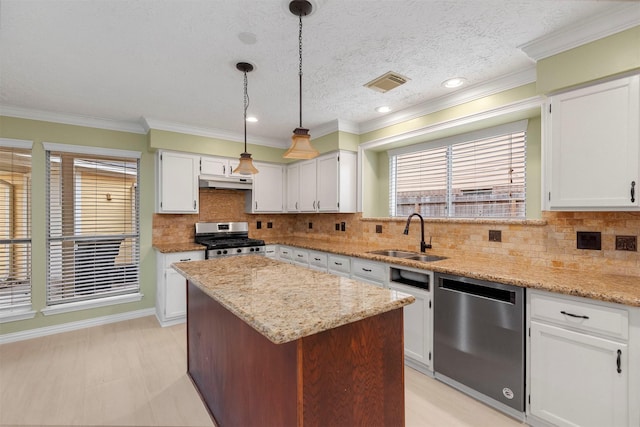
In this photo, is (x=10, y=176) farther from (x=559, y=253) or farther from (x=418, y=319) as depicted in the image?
(x=559, y=253)

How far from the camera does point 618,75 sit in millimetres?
1769

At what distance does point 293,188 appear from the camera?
15.4ft

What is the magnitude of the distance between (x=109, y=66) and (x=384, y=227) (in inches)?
120

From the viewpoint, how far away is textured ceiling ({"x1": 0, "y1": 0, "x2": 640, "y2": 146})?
168 cm

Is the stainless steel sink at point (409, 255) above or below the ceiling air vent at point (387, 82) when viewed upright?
below

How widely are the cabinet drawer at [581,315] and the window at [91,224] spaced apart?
4.20 metres

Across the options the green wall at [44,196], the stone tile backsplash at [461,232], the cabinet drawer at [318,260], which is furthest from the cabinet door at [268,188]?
the green wall at [44,196]

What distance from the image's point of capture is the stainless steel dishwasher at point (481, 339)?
188 centimetres

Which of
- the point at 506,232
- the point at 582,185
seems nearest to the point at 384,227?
the point at 506,232

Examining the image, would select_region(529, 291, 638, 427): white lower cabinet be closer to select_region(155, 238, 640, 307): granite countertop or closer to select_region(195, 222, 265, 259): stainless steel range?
select_region(155, 238, 640, 307): granite countertop

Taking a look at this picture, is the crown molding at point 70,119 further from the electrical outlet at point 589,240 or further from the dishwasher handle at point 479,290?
the electrical outlet at point 589,240

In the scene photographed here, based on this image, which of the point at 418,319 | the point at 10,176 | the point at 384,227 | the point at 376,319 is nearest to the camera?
the point at 376,319

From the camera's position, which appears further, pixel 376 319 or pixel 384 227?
pixel 384 227

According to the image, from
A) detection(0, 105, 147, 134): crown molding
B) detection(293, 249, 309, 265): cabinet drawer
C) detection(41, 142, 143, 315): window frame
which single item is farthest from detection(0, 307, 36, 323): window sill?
detection(293, 249, 309, 265): cabinet drawer
